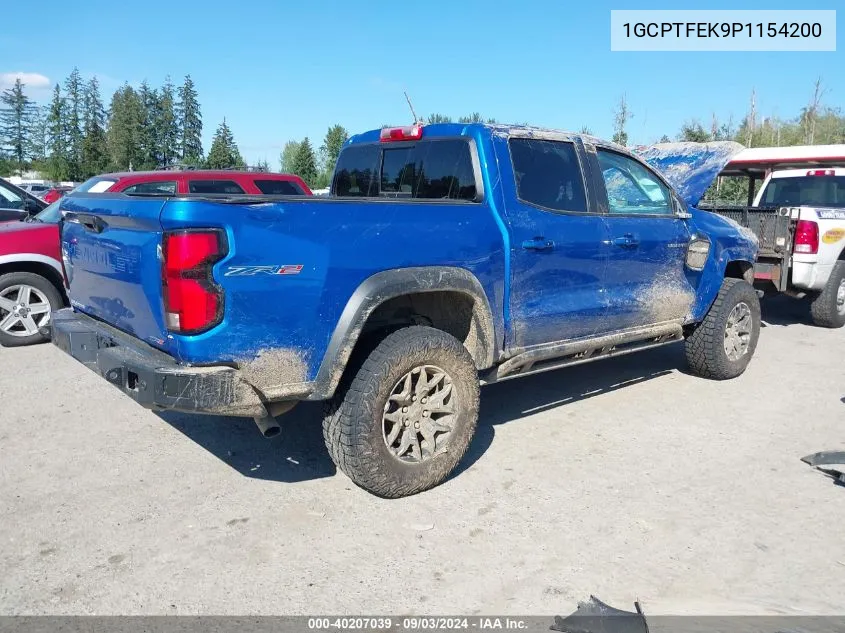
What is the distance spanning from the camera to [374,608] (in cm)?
283

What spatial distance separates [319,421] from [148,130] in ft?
264

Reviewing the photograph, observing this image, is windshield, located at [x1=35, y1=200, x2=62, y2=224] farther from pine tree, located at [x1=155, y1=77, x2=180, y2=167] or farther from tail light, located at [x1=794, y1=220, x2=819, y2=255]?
pine tree, located at [x1=155, y1=77, x2=180, y2=167]

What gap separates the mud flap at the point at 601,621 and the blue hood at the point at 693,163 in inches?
156

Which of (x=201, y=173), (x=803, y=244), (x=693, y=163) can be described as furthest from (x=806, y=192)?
(x=201, y=173)

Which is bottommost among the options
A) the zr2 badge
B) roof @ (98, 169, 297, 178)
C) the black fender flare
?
the black fender flare

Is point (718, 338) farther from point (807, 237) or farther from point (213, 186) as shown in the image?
point (213, 186)

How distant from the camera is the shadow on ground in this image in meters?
4.27

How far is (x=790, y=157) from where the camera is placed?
1076 centimetres

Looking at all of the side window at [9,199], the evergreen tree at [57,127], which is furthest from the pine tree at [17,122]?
the side window at [9,199]

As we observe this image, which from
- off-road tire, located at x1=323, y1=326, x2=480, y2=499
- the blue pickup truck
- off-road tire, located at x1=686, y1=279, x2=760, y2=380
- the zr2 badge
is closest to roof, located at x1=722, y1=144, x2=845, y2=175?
off-road tire, located at x1=686, y1=279, x2=760, y2=380

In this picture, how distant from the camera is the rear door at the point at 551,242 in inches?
167

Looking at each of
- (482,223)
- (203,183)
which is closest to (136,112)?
(203,183)

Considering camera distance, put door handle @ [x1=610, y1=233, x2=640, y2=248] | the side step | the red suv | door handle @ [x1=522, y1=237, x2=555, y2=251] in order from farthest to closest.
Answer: the red suv → door handle @ [x1=610, y1=233, x2=640, y2=248] → the side step → door handle @ [x1=522, y1=237, x2=555, y2=251]

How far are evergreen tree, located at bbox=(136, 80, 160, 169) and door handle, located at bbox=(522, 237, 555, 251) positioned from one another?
7610 centimetres
